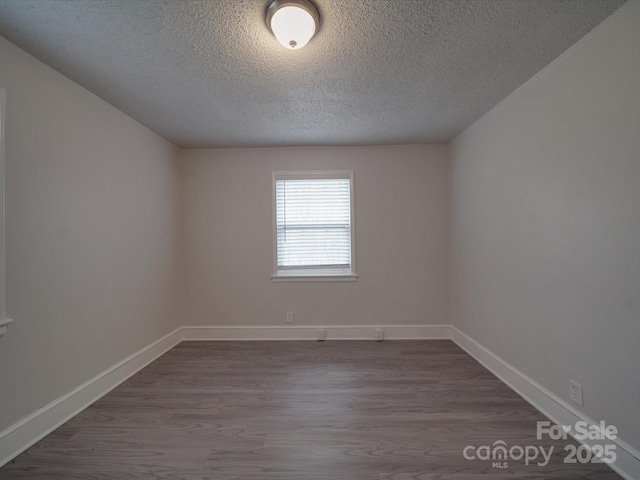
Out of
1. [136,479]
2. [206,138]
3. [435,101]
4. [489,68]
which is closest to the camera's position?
[136,479]

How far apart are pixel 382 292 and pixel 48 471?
9.97 feet

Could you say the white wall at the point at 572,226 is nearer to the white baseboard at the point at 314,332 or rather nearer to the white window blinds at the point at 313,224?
the white baseboard at the point at 314,332

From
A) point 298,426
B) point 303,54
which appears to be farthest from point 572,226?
point 298,426

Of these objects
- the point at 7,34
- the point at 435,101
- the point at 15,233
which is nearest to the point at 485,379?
the point at 435,101

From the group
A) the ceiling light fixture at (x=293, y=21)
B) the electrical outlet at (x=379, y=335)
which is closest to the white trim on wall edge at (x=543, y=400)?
the electrical outlet at (x=379, y=335)

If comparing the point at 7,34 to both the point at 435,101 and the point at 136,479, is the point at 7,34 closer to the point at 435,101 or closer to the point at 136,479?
the point at 136,479

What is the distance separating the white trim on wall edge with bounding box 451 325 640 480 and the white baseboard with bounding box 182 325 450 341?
0.46m

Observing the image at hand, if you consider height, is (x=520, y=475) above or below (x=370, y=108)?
below

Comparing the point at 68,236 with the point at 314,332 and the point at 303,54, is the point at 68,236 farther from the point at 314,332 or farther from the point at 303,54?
the point at 314,332

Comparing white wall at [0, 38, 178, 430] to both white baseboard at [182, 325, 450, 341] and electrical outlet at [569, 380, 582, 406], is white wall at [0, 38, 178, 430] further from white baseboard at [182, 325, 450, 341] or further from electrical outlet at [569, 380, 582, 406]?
electrical outlet at [569, 380, 582, 406]

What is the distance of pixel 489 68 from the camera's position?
1873 mm

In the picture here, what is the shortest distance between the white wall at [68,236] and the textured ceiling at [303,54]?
0.25m

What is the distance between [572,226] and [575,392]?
1.04 metres

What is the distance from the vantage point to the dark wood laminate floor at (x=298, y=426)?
1.49m
